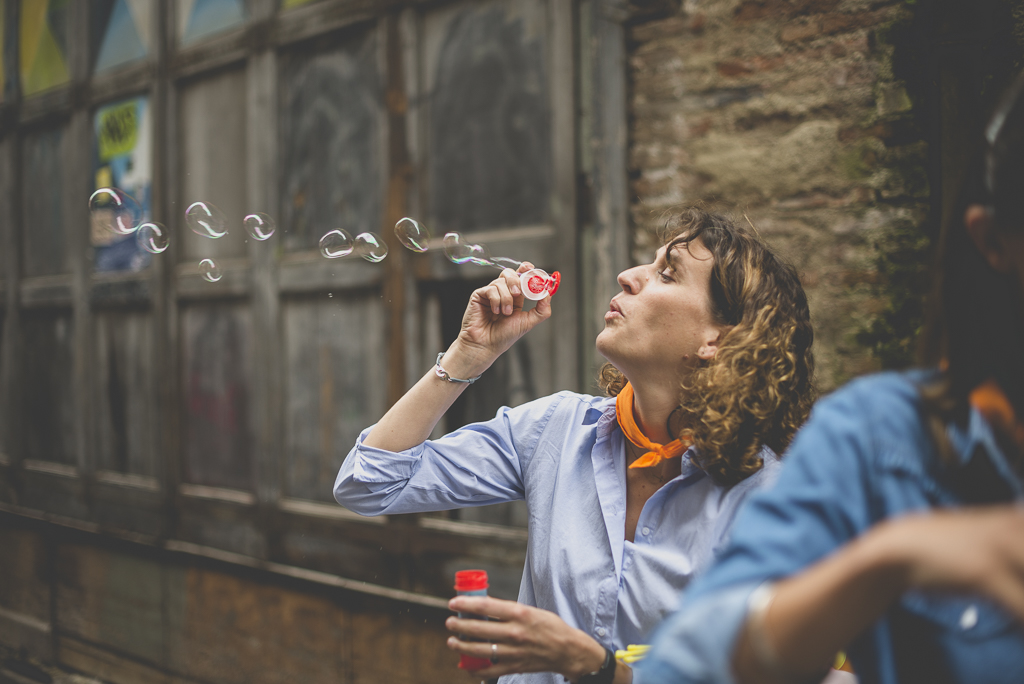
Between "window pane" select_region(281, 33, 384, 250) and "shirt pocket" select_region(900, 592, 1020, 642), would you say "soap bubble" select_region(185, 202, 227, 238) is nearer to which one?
"window pane" select_region(281, 33, 384, 250)

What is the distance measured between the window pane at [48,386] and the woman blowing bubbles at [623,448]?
16.0 ft

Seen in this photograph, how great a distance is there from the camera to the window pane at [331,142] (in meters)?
3.95

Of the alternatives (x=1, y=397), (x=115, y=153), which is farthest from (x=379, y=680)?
(x=1, y=397)

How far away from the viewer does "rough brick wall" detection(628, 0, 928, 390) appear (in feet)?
8.46

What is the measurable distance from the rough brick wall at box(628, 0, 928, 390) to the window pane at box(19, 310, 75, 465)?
485 centimetres

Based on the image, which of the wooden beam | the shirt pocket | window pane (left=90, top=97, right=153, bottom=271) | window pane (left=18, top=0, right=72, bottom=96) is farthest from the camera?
window pane (left=18, top=0, right=72, bottom=96)

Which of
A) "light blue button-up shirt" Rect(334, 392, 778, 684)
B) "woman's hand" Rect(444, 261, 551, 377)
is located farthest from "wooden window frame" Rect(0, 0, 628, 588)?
"light blue button-up shirt" Rect(334, 392, 778, 684)

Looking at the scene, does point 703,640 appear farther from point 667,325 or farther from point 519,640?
point 667,325

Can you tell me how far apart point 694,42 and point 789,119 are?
1.65 ft

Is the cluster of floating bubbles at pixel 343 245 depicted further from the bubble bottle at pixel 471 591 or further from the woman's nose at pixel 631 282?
the bubble bottle at pixel 471 591

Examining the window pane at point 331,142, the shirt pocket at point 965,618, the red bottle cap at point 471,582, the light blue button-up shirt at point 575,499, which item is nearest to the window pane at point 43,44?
the window pane at point 331,142

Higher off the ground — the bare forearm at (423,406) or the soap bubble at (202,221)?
the soap bubble at (202,221)

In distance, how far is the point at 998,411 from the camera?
Answer: 3.02ft

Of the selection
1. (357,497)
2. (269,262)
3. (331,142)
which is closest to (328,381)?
(269,262)
